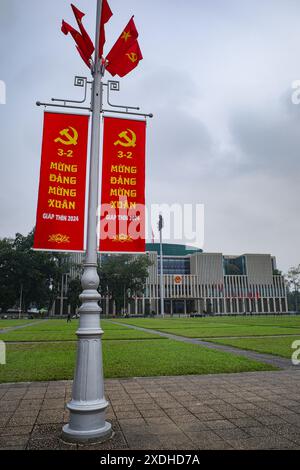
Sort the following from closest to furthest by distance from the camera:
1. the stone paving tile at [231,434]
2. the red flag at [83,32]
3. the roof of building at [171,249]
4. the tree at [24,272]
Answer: the stone paving tile at [231,434] → the red flag at [83,32] → the tree at [24,272] → the roof of building at [171,249]

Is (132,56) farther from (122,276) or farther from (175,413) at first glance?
(122,276)

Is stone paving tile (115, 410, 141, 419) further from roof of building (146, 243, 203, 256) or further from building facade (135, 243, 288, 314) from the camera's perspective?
roof of building (146, 243, 203, 256)

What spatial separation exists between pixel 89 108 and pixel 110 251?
2279 mm

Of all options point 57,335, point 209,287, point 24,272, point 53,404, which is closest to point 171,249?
point 209,287

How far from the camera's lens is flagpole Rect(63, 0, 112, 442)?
13.3ft

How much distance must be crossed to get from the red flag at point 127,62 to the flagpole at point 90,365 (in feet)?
5.40

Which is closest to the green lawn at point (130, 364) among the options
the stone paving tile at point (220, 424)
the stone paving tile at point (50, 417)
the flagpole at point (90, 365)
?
the stone paving tile at point (50, 417)

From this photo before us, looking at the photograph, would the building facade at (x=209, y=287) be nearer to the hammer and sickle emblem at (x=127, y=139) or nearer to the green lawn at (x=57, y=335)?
the green lawn at (x=57, y=335)

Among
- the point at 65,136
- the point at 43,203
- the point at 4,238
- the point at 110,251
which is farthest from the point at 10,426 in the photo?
the point at 4,238

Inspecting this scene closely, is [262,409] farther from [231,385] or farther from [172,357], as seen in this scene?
[172,357]

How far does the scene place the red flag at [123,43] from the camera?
5523mm

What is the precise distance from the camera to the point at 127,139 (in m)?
5.44

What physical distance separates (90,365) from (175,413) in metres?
1.75

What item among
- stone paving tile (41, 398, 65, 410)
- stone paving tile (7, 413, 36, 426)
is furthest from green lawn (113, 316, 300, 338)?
stone paving tile (7, 413, 36, 426)
